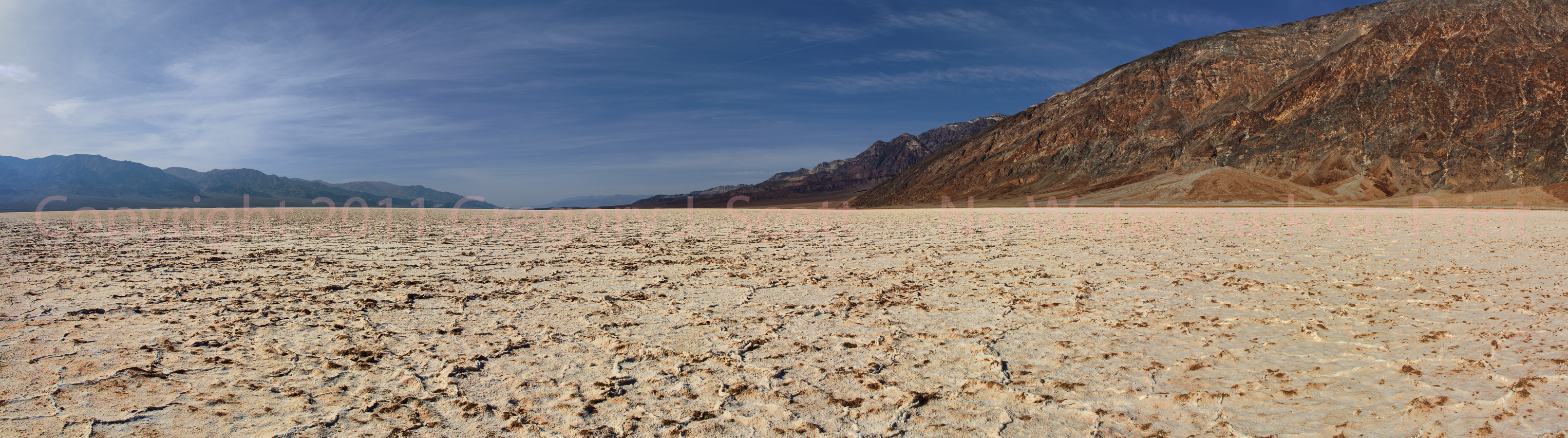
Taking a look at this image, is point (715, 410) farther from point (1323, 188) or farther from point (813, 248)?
point (1323, 188)

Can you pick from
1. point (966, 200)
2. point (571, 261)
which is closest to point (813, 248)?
point (571, 261)

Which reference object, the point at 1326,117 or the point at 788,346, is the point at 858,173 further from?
the point at 788,346

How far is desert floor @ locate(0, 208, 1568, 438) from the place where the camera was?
260 cm

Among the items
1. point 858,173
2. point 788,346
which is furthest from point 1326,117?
point 858,173

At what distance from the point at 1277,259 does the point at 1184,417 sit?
6337 millimetres

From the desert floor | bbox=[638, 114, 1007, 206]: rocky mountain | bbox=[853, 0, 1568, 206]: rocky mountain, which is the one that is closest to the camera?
the desert floor

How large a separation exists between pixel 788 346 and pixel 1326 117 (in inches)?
2270

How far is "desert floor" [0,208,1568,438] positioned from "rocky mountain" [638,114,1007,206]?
110 m

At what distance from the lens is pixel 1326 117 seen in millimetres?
47688

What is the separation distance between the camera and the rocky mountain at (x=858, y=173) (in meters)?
126

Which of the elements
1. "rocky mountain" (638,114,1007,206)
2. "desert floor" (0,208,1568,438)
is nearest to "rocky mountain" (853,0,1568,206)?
"desert floor" (0,208,1568,438)

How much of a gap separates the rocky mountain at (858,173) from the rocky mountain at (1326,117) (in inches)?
2439

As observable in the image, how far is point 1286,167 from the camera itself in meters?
47.5

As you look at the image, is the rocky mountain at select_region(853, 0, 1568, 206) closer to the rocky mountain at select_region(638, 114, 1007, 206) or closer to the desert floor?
→ the desert floor
